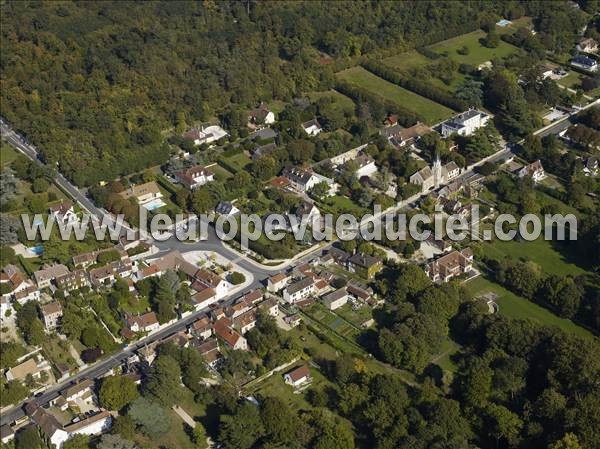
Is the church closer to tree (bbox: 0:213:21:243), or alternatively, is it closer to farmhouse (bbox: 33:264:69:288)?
farmhouse (bbox: 33:264:69:288)

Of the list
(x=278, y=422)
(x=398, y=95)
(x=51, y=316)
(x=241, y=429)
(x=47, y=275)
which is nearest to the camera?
(x=241, y=429)

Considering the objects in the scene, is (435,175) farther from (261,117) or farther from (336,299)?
(261,117)

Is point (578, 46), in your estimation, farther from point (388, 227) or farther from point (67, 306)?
point (67, 306)

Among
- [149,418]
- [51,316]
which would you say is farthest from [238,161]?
[149,418]

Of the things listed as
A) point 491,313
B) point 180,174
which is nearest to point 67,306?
point 180,174

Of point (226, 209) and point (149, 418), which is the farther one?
point (226, 209)

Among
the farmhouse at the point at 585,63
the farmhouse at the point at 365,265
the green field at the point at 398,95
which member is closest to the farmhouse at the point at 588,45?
the farmhouse at the point at 585,63

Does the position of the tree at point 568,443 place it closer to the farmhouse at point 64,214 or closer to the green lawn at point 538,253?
the green lawn at point 538,253
